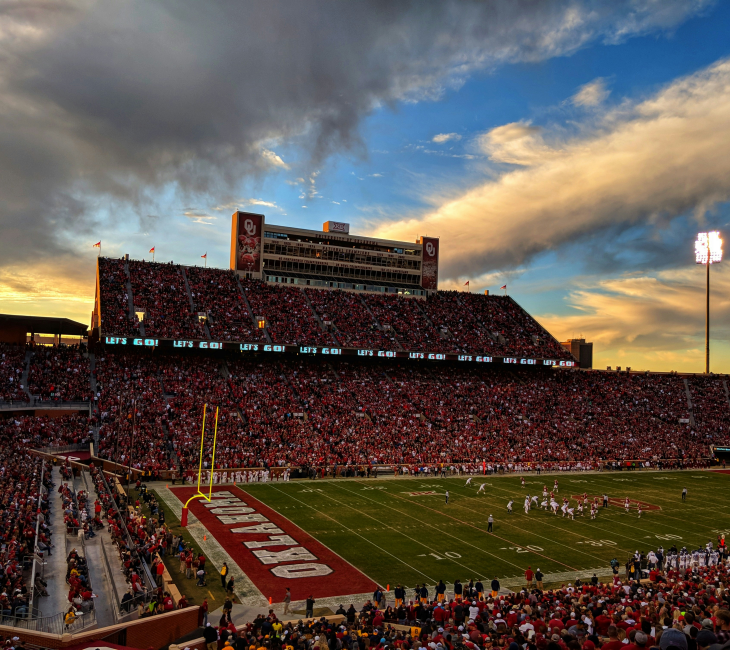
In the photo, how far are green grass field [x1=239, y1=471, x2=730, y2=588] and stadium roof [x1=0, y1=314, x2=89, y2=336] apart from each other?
2240cm

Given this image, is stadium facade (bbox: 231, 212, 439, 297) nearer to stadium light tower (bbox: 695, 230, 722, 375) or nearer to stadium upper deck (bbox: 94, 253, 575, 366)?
stadium upper deck (bbox: 94, 253, 575, 366)

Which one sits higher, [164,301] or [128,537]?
[164,301]

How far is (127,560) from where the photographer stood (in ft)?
63.3

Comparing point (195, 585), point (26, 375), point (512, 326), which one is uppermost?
point (512, 326)

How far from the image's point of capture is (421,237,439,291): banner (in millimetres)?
69812

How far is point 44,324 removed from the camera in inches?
1822

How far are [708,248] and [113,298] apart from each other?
5901 centimetres

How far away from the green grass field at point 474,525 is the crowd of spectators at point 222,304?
695 inches

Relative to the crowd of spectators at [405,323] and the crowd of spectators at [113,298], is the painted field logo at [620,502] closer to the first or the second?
the crowd of spectators at [405,323]

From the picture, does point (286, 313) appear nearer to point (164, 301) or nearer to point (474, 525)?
point (164, 301)

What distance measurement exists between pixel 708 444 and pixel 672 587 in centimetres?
4643

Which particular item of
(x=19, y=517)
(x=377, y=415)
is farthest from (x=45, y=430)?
(x=377, y=415)

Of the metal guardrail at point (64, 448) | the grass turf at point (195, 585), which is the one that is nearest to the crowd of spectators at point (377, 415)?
the metal guardrail at point (64, 448)

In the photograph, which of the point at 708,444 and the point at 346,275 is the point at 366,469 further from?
the point at 708,444
